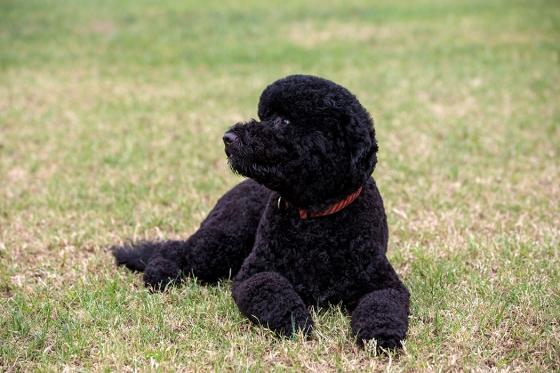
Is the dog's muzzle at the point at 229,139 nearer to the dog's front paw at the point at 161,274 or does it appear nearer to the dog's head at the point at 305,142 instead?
the dog's head at the point at 305,142

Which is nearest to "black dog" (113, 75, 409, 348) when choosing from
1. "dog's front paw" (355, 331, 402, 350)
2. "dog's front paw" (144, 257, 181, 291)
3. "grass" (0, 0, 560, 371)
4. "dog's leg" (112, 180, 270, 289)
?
"dog's front paw" (355, 331, 402, 350)

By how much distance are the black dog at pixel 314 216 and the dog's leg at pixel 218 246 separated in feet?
1.06

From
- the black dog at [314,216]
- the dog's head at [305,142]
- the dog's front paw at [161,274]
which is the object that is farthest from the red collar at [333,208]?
the dog's front paw at [161,274]

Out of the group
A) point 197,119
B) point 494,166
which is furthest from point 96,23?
point 494,166

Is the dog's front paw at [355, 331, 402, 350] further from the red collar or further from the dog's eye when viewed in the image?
the dog's eye

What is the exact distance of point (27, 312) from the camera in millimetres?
3967

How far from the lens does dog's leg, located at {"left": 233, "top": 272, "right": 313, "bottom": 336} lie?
355cm

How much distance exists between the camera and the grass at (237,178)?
3.57 meters

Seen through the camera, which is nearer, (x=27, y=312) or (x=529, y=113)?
(x=27, y=312)

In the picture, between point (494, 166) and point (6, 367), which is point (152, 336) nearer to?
point (6, 367)

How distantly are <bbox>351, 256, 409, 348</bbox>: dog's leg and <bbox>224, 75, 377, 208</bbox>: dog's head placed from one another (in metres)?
0.58

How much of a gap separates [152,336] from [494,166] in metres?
4.41

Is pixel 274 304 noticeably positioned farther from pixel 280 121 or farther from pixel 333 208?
pixel 280 121

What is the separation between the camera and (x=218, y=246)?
4.29 m
